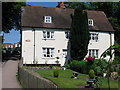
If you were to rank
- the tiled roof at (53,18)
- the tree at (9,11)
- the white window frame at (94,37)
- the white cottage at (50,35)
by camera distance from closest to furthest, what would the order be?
the white cottage at (50,35), the tiled roof at (53,18), the white window frame at (94,37), the tree at (9,11)

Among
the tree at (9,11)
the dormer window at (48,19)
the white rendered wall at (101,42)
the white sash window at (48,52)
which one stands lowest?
the white sash window at (48,52)

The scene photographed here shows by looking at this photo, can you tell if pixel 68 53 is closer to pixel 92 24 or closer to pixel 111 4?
pixel 92 24

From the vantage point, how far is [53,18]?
1233 inches

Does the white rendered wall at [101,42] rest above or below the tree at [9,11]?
below

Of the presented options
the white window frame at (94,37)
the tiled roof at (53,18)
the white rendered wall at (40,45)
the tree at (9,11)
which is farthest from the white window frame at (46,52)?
the tree at (9,11)

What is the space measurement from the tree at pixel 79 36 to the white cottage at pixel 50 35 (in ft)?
7.10

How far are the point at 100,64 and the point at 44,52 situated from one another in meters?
25.3

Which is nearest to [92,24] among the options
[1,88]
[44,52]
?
[44,52]

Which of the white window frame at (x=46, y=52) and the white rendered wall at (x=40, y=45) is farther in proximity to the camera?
A: the white window frame at (x=46, y=52)

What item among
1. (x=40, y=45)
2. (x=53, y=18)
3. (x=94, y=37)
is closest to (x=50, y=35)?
(x=40, y=45)

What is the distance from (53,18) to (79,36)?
553cm

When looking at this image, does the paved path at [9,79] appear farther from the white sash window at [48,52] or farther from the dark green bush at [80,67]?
the white sash window at [48,52]

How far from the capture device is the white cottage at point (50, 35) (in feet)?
93.7

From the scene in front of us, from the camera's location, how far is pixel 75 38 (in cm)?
2836
